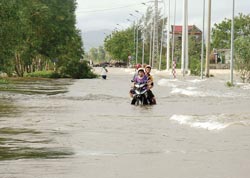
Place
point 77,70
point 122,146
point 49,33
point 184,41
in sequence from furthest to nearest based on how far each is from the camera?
point 184,41 → point 77,70 → point 49,33 → point 122,146

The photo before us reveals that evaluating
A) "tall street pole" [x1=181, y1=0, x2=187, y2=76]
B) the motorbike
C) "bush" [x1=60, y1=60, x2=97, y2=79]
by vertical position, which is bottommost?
"bush" [x1=60, y1=60, x2=97, y2=79]

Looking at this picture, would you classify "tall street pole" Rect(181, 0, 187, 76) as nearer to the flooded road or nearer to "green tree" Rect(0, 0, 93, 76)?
"green tree" Rect(0, 0, 93, 76)

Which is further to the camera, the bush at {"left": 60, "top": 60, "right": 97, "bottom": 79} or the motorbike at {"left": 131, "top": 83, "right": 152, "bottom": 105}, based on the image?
the bush at {"left": 60, "top": 60, "right": 97, "bottom": 79}

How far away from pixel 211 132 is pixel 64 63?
55.2 m

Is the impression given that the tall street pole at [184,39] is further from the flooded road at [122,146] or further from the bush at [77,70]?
the flooded road at [122,146]

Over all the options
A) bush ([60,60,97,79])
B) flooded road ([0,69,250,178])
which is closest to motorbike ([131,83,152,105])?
flooded road ([0,69,250,178])

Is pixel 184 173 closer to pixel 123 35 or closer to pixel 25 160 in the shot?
pixel 25 160

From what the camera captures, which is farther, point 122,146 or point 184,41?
point 184,41

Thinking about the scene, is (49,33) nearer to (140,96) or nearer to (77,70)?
(77,70)

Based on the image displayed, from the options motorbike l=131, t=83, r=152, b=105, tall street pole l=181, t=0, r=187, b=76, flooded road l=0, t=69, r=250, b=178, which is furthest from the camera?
tall street pole l=181, t=0, r=187, b=76

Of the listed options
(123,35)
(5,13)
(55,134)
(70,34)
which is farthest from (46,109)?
(123,35)

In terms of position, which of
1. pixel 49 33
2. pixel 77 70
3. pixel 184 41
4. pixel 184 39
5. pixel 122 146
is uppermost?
pixel 49 33

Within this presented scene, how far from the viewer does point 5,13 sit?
1331 inches

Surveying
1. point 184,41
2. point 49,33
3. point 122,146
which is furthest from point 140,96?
point 184,41
